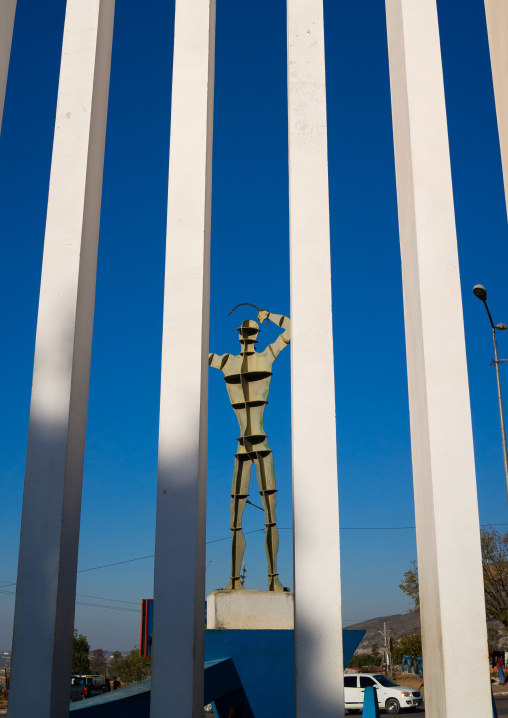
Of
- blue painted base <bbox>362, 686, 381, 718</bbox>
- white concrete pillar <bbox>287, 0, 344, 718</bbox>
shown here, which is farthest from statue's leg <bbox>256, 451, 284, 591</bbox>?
white concrete pillar <bbox>287, 0, 344, 718</bbox>

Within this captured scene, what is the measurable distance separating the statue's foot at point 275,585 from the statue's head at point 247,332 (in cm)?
319

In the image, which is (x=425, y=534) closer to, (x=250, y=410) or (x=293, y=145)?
(x=293, y=145)

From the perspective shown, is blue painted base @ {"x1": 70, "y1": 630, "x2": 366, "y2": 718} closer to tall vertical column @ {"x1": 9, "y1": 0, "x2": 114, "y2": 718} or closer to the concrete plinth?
the concrete plinth

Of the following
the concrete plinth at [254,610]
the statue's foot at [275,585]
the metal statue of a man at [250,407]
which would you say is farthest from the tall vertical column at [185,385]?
the metal statue of a man at [250,407]

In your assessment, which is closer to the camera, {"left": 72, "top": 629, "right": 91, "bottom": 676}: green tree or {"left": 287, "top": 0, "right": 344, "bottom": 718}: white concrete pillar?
{"left": 287, "top": 0, "right": 344, "bottom": 718}: white concrete pillar

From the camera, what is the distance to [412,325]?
5520mm

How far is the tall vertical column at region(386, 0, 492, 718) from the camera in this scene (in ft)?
14.9

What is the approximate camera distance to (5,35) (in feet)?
20.4

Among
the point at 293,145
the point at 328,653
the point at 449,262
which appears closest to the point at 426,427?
the point at 449,262

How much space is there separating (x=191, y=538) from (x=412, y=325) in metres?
2.34

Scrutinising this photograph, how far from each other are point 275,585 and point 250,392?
262 centimetres

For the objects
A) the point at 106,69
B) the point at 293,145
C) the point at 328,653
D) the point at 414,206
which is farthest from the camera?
the point at 106,69

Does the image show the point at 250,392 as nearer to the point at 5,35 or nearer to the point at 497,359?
the point at 5,35

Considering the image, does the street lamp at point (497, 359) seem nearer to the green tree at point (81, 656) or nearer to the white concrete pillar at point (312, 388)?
the white concrete pillar at point (312, 388)
